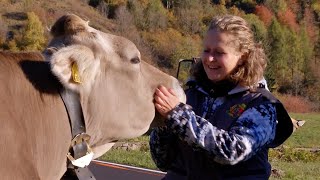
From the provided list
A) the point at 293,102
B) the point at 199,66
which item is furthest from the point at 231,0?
the point at 199,66

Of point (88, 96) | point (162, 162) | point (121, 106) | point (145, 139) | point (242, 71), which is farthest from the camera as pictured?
point (145, 139)

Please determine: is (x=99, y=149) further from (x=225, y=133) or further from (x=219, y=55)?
(x=219, y=55)

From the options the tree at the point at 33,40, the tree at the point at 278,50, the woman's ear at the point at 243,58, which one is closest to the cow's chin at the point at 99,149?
the woman's ear at the point at 243,58

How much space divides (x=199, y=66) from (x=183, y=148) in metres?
0.58

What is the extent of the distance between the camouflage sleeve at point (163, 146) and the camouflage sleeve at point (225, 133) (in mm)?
370

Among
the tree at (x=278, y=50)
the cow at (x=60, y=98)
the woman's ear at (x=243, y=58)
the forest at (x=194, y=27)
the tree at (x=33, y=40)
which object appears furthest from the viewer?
the tree at (x=278, y=50)

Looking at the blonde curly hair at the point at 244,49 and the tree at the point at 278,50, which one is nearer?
the blonde curly hair at the point at 244,49

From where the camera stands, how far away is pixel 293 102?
87.1 meters

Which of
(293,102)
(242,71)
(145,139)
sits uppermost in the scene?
(242,71)

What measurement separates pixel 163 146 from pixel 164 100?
48 cm

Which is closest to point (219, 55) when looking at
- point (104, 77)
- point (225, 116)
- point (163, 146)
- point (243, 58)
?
point (243, 58)

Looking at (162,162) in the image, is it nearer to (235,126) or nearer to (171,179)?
(171,179)

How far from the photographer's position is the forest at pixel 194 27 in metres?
92.3

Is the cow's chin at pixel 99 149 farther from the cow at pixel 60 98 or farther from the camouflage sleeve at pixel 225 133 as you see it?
the camouflage sleeve at pixel 225 133
